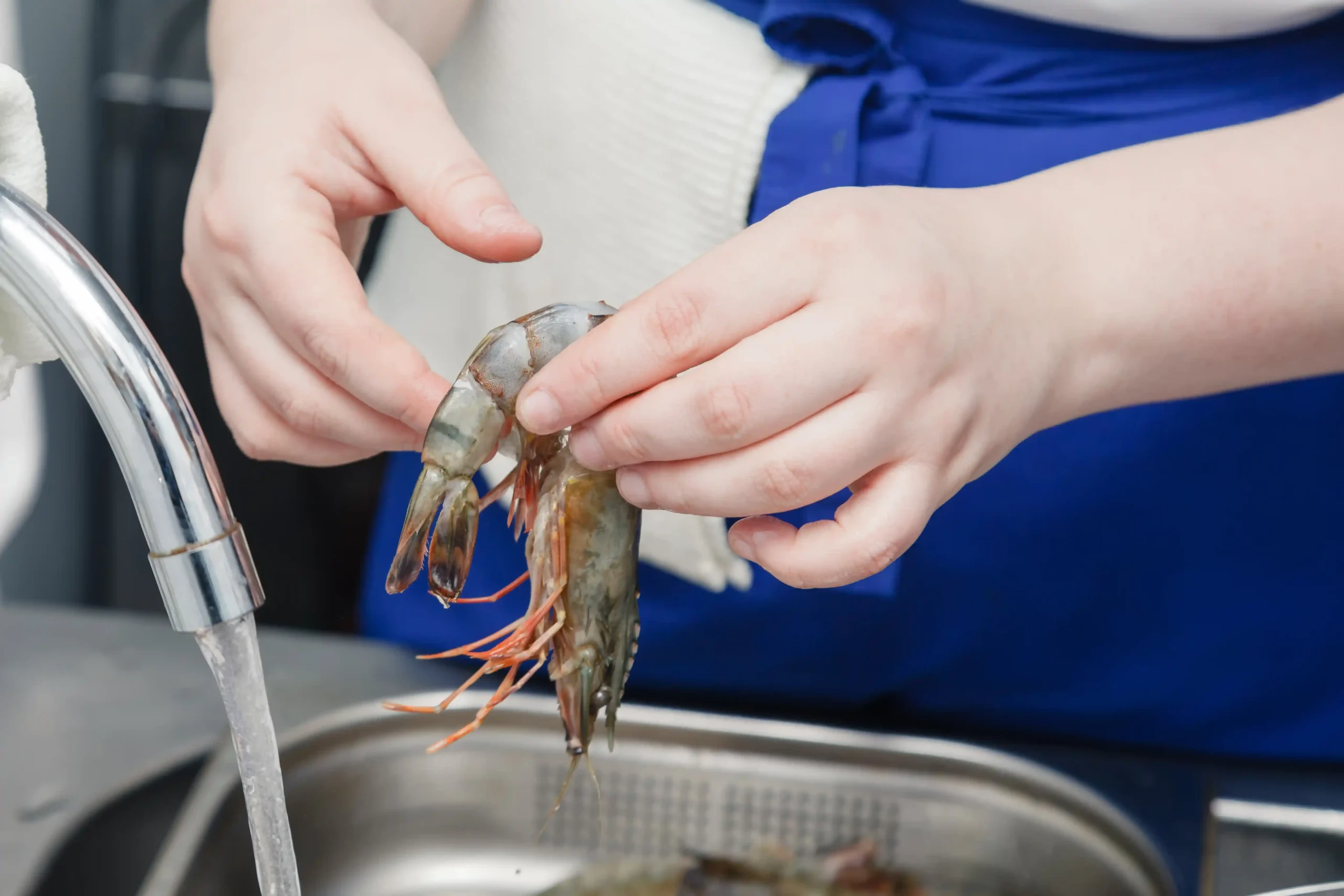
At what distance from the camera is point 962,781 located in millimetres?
978

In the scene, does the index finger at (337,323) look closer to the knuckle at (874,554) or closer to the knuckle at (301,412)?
the knuckle at (301,412)

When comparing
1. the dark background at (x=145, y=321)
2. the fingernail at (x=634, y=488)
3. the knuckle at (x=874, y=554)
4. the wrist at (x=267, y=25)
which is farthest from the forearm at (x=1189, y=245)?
the dark background at (x=145, y=321)

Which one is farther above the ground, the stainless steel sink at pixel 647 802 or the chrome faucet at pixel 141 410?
the chrome faucet at pixel 141 410

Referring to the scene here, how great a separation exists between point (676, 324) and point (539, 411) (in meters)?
0.09

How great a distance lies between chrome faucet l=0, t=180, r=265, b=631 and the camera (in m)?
0.46

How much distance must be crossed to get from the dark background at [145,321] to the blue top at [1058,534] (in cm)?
73

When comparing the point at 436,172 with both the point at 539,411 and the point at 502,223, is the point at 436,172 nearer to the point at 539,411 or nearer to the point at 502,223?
the point at 502,223

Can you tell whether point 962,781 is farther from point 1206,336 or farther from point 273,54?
point 273,54

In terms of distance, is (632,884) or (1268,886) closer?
(1268,886)

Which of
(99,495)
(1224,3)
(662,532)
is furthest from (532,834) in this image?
(99,495)

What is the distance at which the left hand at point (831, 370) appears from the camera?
58cm

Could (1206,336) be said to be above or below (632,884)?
above

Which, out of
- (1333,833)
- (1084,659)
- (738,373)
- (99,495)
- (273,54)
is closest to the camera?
(738,373)

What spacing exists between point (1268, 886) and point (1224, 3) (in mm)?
610
